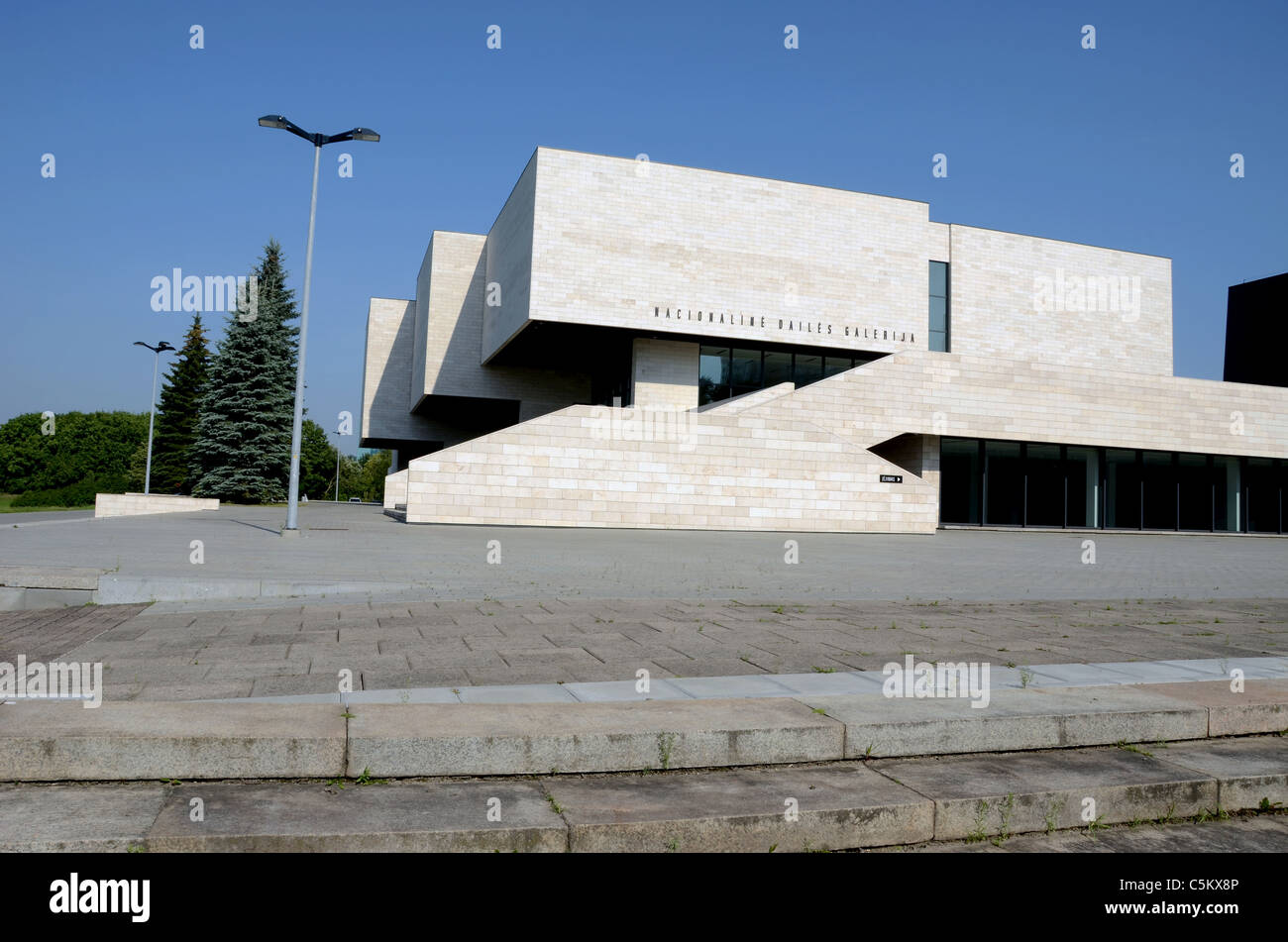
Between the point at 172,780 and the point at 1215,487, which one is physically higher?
the point at 1215,487

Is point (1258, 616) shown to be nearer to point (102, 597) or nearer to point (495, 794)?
point (495, 794)

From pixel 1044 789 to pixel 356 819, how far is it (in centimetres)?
307

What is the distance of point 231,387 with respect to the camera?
141 ft

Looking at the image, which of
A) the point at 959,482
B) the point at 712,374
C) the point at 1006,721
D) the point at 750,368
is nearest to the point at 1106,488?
the point at 959,482

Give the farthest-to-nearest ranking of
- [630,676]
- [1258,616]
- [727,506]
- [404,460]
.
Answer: [404,460] < [727,506] < [1258,616] < [630,676]

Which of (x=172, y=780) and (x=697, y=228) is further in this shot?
(x=697, y=228)

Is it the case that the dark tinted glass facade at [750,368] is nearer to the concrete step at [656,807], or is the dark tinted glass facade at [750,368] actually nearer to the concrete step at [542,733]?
the concrete step at [542,733]

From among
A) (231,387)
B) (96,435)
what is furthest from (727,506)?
(96,435)

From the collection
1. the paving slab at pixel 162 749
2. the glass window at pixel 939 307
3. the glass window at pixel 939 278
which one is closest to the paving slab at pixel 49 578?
the paving slab at pixel 162 749

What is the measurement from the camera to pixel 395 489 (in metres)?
38.2

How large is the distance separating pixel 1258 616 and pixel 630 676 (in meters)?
8.44

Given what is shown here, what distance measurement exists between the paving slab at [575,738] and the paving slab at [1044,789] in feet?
1.84

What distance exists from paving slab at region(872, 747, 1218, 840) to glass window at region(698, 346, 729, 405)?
3079 cm
